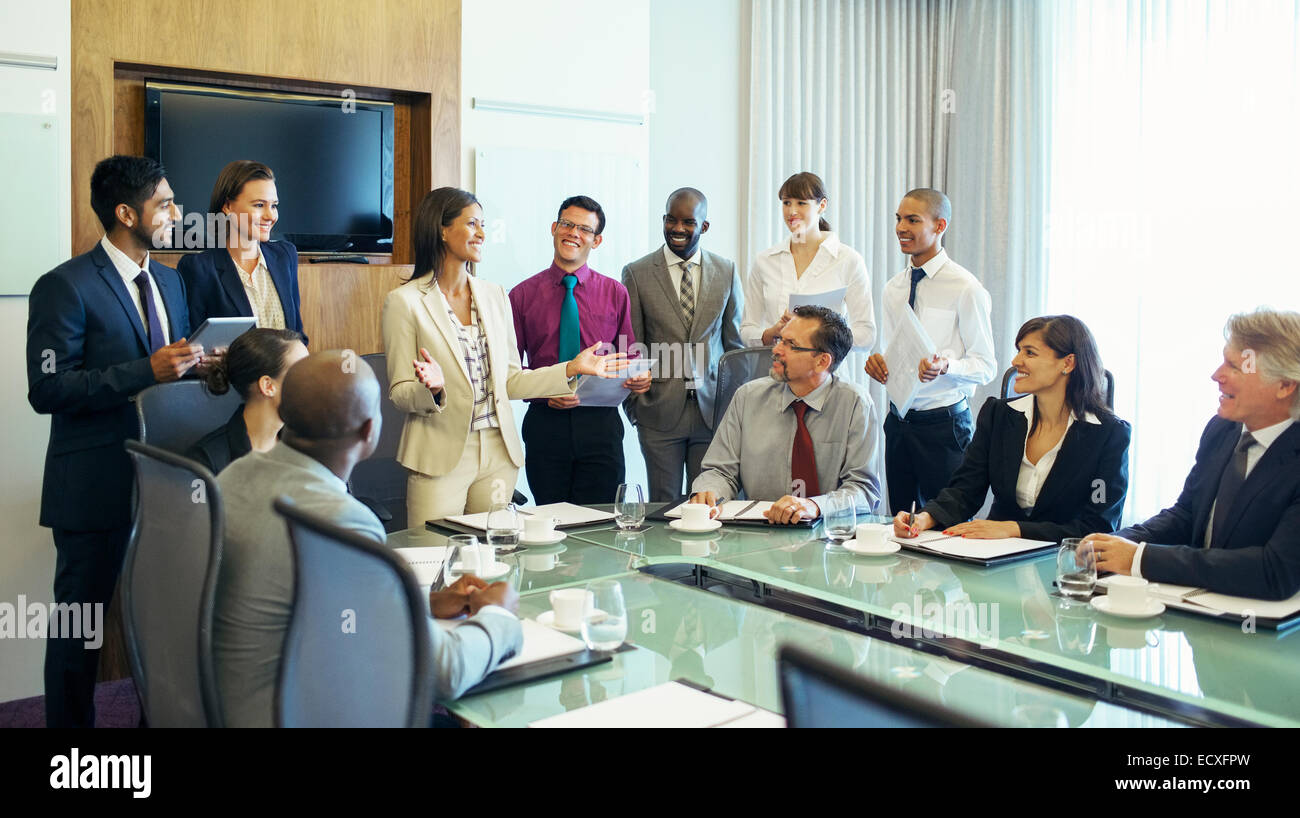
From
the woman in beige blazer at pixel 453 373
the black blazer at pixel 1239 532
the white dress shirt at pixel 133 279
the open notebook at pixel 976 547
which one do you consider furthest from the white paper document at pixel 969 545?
the white dress shirt at pixel 133 279

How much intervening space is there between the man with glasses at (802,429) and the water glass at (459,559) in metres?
1.18

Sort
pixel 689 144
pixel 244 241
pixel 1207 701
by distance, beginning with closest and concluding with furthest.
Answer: pixel 1207 701, pixel 244 241, pixel 689 144

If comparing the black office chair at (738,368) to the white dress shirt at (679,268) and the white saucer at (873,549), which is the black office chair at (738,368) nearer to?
the white dress shirt at (679,268)

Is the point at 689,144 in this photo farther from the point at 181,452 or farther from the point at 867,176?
the point at 181,452

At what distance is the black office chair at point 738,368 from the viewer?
4.07 m

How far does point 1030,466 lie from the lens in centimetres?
308

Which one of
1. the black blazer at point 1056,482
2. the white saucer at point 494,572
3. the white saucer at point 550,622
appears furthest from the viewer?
the black blazer at point 1056,482

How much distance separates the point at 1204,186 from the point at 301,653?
5.05m

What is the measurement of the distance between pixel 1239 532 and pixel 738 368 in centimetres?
198

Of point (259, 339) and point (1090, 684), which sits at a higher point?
point (259, 339)

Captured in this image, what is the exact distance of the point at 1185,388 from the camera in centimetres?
530

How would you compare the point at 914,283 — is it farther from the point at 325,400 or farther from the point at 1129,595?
the point at 325,400
